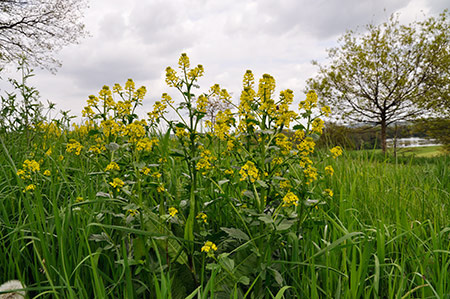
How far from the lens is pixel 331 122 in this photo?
727 inches

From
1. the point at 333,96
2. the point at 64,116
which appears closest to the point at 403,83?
the point at 333,96

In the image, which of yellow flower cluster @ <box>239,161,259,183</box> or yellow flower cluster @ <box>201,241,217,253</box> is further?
yellow flower cluster @ <box>239,161,259,183</box>

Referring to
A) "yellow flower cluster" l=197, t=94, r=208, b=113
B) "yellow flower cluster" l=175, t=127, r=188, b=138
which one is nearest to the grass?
"yellow flower cluster" l=175, t=127, r=188, b=138

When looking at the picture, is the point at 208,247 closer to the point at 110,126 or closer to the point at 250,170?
the point at 250,170

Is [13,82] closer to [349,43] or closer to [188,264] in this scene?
[188,264]

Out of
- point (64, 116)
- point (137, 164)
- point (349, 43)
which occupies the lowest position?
point (137, 164)

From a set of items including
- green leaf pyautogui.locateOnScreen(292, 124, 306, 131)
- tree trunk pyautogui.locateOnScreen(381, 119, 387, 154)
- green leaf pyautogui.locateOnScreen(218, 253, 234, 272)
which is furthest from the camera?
tree trunk pyautogui.locateOnScreen(381, 119, 387, 154)

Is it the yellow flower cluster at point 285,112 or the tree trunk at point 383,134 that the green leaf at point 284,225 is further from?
the tree trunk at point 383,134

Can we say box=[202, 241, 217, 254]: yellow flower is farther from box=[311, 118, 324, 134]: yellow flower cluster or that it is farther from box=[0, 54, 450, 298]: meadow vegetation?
box=[311, 118, 324, 134]: yellow flower cluster

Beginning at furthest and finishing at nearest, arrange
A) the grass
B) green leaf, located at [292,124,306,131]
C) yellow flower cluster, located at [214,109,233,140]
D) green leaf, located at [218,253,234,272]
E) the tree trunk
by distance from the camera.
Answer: the tree trunk < yellow flower cluster, located at [214,109,233,140] < green leaf, located at [292,124,306,131] < the grass < green leaf, located at [218,253,234,272]

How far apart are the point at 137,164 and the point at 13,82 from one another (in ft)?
9.29

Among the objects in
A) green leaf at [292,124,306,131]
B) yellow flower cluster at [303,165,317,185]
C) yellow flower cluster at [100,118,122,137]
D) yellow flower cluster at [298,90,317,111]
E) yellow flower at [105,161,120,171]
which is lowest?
yellow flower cluster at [303,165,317,185]

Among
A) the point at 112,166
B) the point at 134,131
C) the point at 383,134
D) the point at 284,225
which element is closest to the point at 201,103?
the point at 134,131

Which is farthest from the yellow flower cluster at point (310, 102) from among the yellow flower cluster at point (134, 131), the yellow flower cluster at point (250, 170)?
the yellow flower cluster at point (134, 131)
